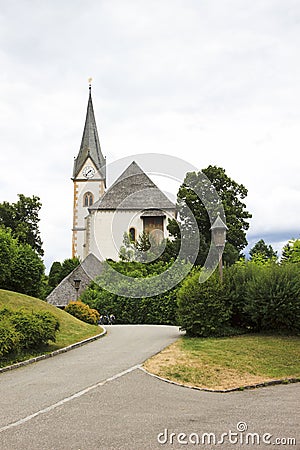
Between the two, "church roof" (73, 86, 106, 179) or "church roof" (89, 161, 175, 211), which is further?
"church roof" (73, 86, 106, 179)

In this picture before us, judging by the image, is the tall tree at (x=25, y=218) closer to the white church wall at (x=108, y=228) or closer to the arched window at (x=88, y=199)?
the white church wall at (x=108, y=228)

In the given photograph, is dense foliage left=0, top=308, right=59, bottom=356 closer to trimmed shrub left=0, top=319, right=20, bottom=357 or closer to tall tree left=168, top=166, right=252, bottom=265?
trimmed shrub left=0, top=319, right=20, bottom=357

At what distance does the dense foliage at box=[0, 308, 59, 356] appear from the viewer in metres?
13.5

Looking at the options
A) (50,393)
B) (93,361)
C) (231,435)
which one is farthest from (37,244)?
(231,435)

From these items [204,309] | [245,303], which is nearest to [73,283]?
[204,309]

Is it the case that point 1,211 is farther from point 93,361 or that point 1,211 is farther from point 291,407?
point 291,407

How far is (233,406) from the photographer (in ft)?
29.5

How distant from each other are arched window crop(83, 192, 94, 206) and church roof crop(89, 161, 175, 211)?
10500mm

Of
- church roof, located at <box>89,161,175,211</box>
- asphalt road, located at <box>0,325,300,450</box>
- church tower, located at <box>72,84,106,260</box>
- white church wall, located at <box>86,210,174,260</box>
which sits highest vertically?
church tower, located at <box>72,84,106,260</box>

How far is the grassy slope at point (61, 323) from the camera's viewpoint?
59.1 ft

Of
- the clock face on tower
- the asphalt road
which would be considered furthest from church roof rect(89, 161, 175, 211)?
the asphalt road

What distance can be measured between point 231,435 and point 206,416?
→ 123 cm

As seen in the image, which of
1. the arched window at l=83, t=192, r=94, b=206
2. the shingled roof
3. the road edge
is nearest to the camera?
the road edge

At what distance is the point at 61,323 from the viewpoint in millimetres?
20953
